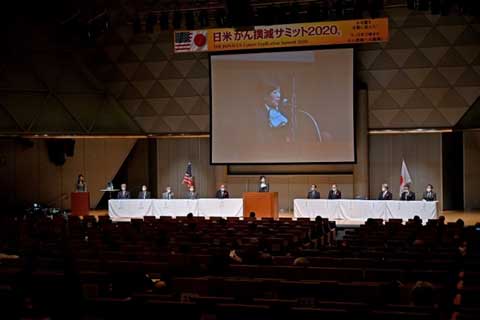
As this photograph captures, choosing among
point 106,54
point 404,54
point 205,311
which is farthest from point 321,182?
point 205,311

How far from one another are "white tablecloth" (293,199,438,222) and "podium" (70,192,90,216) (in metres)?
7.12

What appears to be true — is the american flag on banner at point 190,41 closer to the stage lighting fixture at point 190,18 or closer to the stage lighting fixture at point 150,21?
the stage lighting fixture at point 190,18

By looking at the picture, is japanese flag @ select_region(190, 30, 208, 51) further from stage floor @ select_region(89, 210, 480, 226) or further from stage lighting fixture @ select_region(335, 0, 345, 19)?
stage floor @ select_region(89, 210, 480, 226)

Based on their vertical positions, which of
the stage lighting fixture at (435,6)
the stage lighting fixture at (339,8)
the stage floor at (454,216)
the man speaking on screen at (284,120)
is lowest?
the stage floor at (454,216)

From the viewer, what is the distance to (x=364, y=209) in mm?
20859

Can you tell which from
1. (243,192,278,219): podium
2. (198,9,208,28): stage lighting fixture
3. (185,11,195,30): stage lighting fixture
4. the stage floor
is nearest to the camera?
the stage floor

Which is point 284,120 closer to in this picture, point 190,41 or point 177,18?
point 190,41

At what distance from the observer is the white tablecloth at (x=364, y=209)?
20.1m

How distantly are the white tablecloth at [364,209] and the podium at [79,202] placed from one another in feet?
23.4

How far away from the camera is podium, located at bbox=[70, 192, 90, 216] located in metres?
22.3

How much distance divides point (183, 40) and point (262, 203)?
22.1 ft

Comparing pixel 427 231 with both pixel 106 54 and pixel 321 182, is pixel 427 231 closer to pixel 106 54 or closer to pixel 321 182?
pixel 321 182

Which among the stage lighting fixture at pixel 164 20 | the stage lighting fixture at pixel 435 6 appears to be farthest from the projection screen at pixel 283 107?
the stage lighting fixture at pixel 435 6

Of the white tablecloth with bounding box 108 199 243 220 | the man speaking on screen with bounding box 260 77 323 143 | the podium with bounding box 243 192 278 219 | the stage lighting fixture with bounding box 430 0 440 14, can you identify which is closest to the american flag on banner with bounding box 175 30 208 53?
the man speaking on screen with bounding box 260 77 323 143
